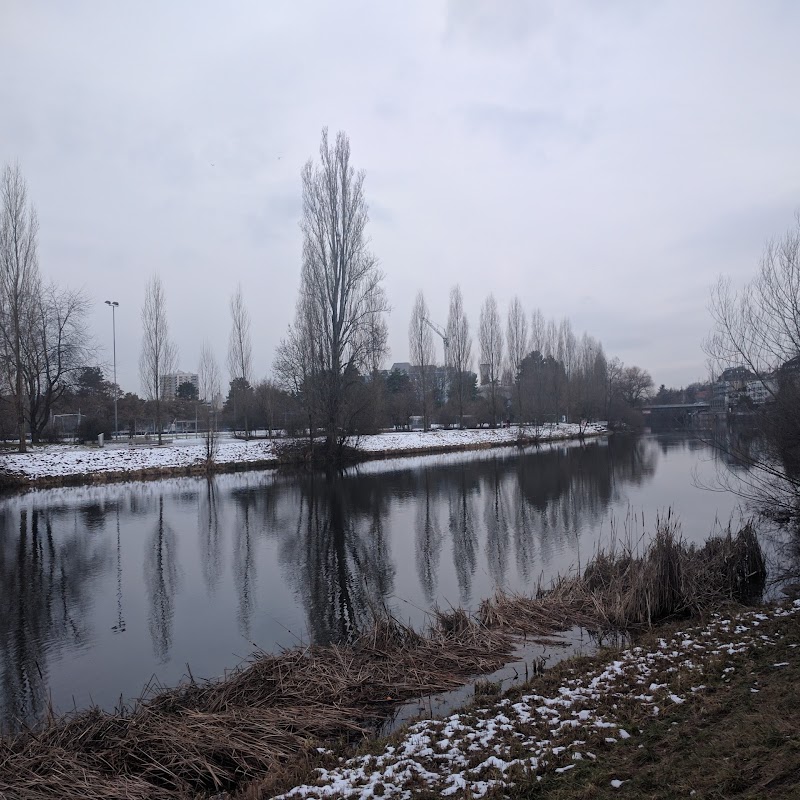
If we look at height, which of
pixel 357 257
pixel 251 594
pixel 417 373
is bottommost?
pixel 251 594

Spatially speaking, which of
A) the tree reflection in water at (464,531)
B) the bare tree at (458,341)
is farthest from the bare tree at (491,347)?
the tree reflection in water at (464,531)

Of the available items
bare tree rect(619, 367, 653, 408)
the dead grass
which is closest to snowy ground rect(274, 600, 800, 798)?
the dead grass

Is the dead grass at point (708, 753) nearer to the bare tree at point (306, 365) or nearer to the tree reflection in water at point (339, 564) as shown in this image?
the tree reflection in water at point (339, 564)

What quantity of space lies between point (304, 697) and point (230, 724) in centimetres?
76

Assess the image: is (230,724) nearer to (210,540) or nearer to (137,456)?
(210,540)

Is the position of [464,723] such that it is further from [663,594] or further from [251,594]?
[251,594]

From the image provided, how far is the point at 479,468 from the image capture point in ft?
97.3

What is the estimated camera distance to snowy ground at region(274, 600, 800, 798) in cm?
371

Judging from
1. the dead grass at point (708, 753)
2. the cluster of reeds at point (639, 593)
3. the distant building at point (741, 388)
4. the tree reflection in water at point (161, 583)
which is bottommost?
the tree reflection in water at point (161, 583)

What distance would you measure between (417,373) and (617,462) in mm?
27431

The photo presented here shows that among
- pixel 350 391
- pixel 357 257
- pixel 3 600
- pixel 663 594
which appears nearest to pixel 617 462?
pixel 350 391

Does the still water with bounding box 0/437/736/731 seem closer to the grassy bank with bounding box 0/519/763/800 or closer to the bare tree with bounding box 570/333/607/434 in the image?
the grassy bank with bounding box 0/519/763/800

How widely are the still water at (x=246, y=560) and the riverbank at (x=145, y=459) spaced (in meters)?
2.40

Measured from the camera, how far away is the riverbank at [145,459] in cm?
2495
